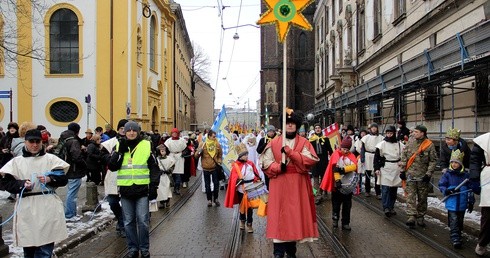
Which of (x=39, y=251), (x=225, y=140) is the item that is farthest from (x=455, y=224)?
(x=225, y=140)

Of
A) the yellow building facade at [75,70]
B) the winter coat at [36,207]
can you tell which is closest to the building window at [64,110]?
the yellow building facade at [75,70]

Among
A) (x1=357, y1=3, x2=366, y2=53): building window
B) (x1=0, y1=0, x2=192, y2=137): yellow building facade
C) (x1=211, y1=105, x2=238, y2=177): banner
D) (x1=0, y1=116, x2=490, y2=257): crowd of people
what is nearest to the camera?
(x1=0, y1=116, x2=490, y2=257): crowd of people

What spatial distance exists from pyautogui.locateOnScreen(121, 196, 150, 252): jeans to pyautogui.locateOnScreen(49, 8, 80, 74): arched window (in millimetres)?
22008

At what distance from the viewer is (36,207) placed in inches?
224

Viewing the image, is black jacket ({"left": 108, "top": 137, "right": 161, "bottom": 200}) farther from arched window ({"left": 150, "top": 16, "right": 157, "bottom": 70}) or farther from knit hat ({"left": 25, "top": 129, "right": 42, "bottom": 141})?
arched window ({"left": 150, "top": 16, "right": 157, "bottom": 70})

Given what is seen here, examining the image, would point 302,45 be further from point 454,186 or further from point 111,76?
point 454,186

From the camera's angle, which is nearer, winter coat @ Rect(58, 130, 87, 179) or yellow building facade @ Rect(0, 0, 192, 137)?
winter coat @ Rect(58, 130, 87, 179)

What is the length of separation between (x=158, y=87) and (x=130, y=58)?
30.9ft

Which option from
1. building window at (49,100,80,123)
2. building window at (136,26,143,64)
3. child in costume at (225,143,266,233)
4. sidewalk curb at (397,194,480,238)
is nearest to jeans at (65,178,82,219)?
child in costume at (225,143,266,233)

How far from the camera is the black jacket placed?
7.00 meters

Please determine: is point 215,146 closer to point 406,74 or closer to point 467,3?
point 406,74

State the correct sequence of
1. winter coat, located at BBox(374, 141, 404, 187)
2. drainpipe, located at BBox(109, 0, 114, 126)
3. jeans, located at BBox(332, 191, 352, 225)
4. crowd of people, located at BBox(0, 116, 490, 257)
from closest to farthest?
1. crowd of people, located at BBox(0, 116, 490, 257)
2. jeans, located at BBox(332, 191, 352, 225)
3. winter coat, located at BBox(374, 141, 404, 187)
4. drainpipe, located at BBox(109, 0, 114, 126)

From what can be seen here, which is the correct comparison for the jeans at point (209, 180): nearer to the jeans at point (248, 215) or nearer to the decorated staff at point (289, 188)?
the jeans at point (248, 215)

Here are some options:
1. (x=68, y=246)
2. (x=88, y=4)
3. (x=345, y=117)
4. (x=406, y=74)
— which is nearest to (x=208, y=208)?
(x=68, y=246)
